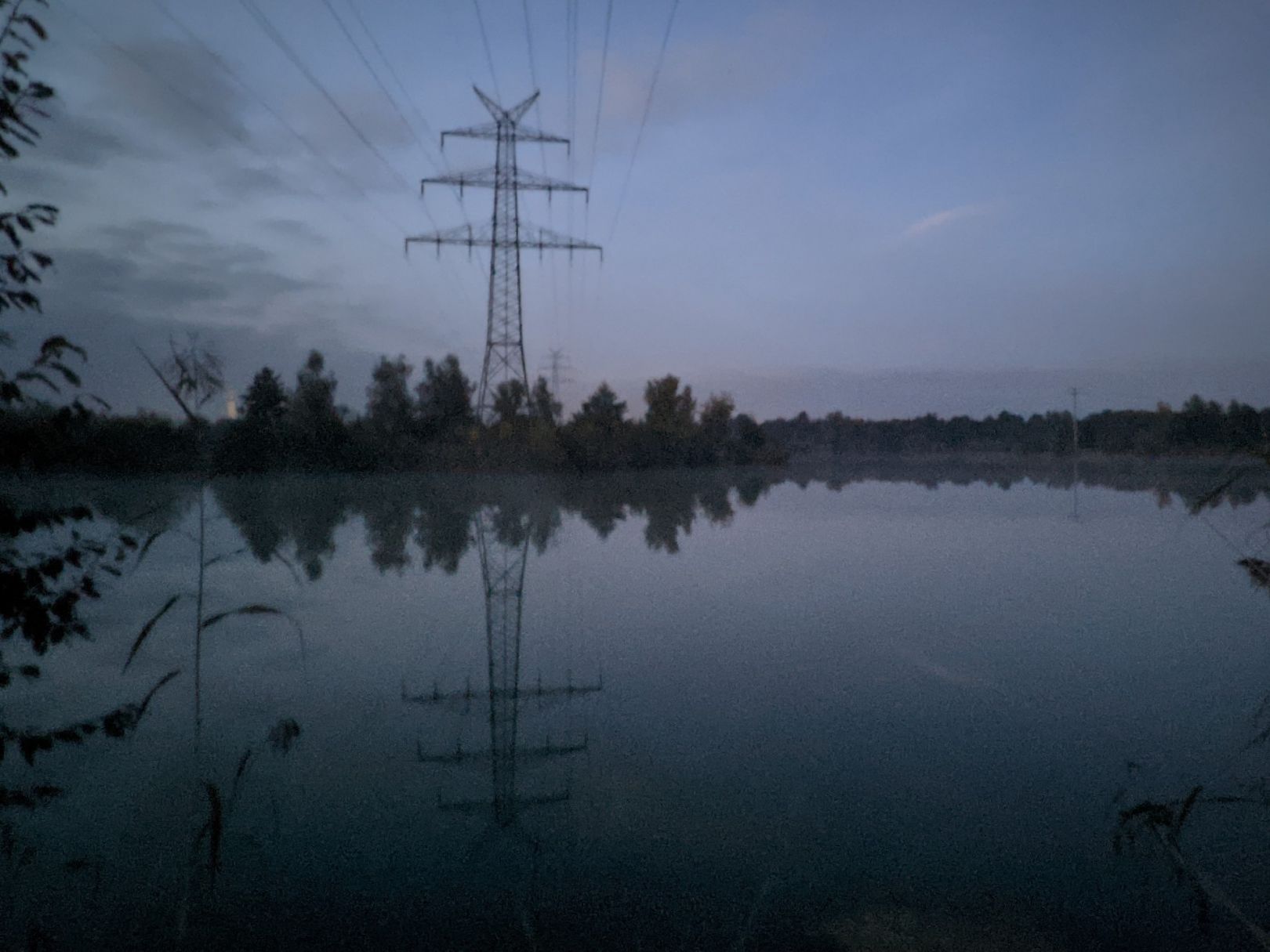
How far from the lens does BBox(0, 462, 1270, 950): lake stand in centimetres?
305

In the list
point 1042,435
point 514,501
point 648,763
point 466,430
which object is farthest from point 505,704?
point 1042,435

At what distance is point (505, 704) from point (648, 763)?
1.34 meters

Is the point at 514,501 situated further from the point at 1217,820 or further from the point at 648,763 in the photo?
the point at 1217,820

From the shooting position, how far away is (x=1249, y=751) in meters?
4.56

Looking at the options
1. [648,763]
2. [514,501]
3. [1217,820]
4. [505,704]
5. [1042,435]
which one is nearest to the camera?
[1217,820]

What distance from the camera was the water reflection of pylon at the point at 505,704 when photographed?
3.98 metres

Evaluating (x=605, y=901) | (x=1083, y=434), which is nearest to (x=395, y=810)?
(x=605, y=901)

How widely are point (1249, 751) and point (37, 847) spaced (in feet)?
19.1

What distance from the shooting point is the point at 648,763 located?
441cm

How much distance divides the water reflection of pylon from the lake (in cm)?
3

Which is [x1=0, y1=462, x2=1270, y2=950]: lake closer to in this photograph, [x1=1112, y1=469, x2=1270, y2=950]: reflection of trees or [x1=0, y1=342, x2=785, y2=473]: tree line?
[x1=1112, y1=469, x2=1270, y2=950]: reflection of trees

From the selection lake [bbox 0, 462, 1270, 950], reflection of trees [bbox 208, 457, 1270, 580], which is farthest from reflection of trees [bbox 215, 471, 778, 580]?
lake [bbox 0, 462, 1270, 950]

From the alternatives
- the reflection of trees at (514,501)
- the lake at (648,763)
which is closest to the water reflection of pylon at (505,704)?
the lake at (648,763)

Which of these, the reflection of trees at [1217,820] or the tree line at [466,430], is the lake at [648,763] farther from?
the tree line at [466,430]
